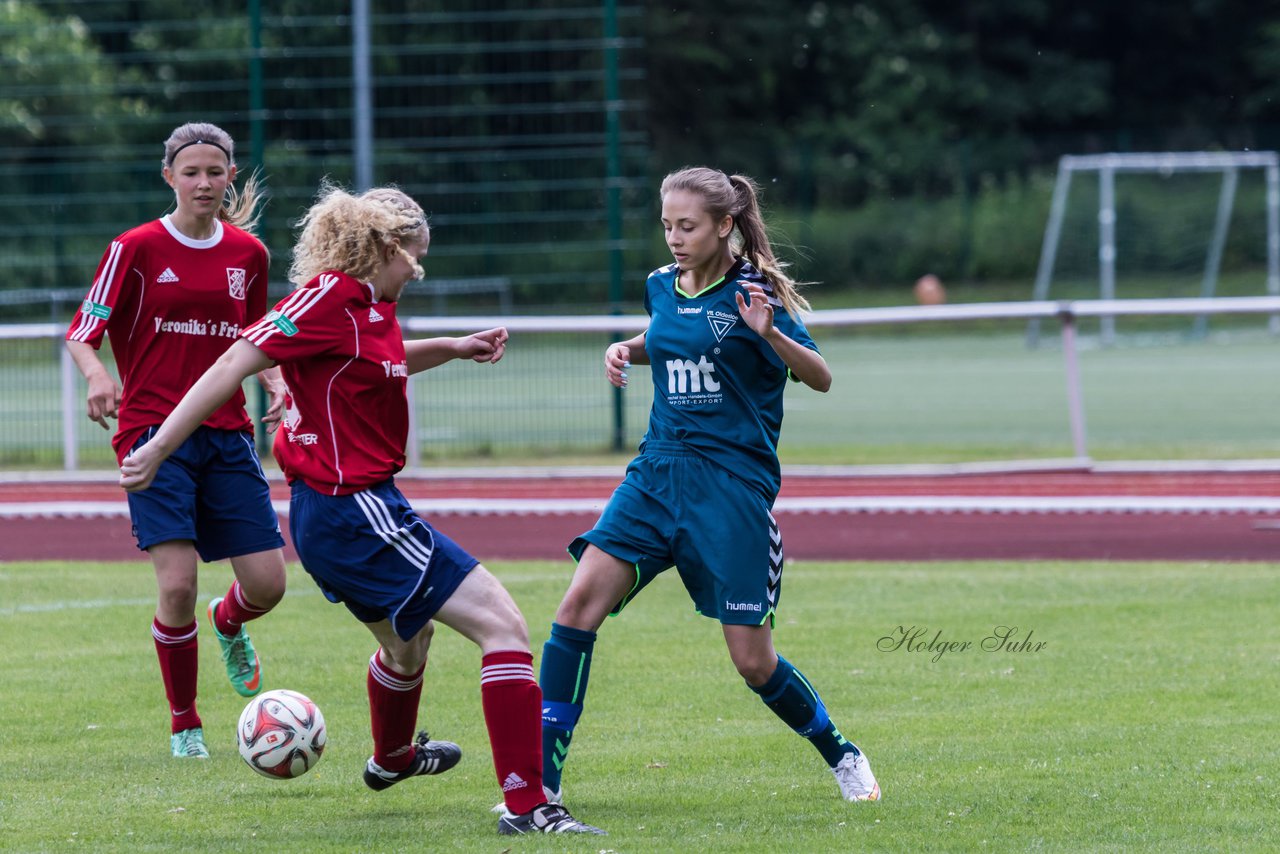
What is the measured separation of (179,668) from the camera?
5805mm

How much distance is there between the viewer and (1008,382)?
2277cm

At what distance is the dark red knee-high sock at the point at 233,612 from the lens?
6.05 metres

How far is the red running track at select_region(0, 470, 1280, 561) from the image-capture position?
10.1m

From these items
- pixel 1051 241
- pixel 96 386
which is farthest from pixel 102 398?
pixel 1051 241

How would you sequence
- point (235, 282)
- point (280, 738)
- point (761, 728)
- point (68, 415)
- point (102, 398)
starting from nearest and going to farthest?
point (280, 738) < point (102, 398) < point (235, 282) < point (761, 728) < point (68, 415)

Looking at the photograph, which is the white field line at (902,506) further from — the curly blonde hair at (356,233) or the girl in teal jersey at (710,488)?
the curly blonde hair at (356,233)

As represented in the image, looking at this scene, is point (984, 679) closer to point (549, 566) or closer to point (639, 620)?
point (639, 620)

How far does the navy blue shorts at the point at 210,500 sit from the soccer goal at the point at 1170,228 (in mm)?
28411

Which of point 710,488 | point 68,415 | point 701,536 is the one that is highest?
point 710,488

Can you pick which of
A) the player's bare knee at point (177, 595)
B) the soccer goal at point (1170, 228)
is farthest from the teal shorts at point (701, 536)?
the soccer goal at point (1170, 228)

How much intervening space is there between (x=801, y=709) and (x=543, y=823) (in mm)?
895

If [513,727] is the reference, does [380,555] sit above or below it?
above

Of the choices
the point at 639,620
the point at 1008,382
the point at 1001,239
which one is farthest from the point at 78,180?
the point at 1001,239

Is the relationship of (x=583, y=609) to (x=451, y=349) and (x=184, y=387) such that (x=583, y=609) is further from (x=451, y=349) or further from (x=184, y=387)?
(x=184, y=387)
